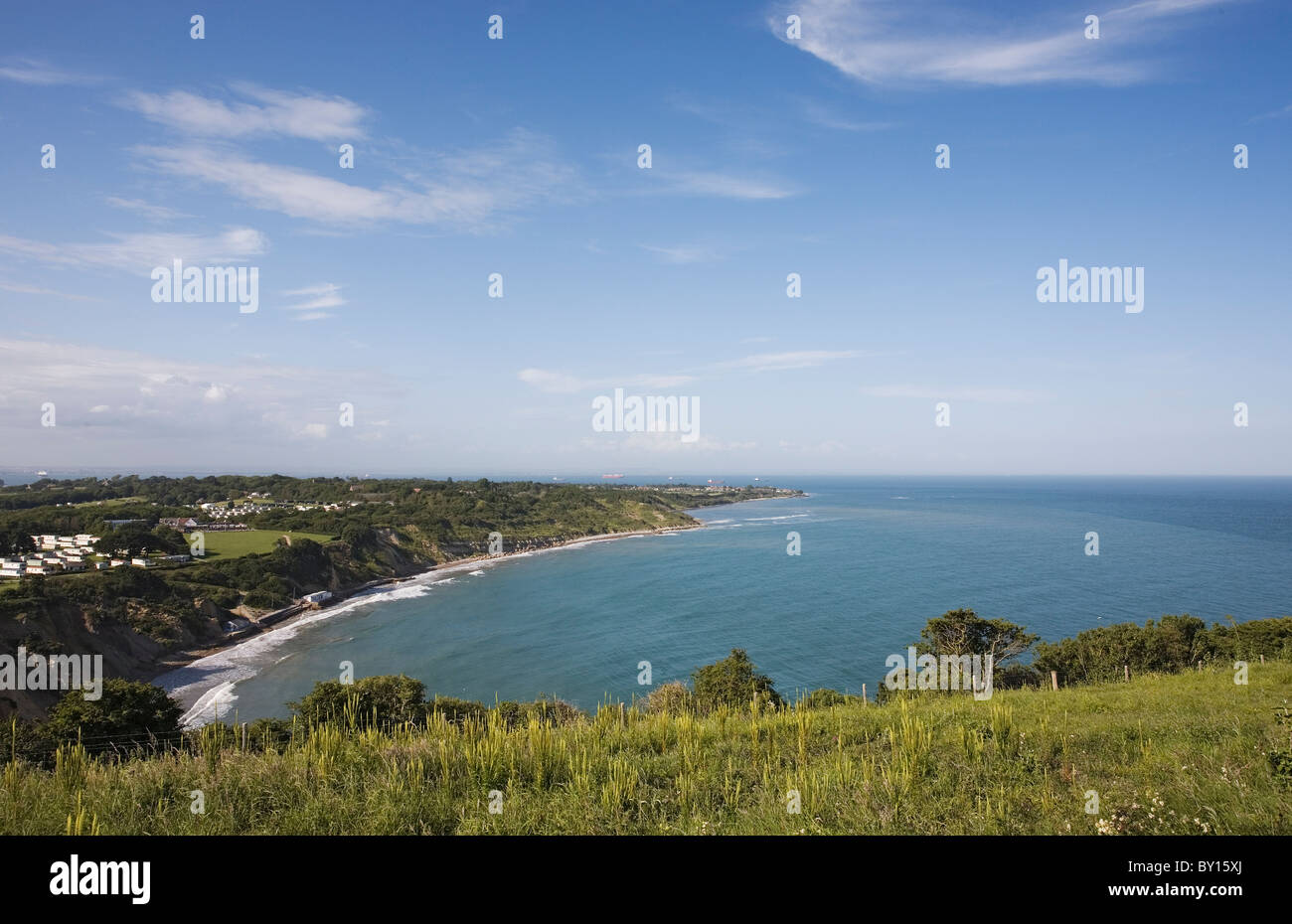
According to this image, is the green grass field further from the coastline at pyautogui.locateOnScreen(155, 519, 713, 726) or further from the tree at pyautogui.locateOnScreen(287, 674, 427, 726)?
the tree at pyautogui.locateOnScreen(287, 674, 427, 726)

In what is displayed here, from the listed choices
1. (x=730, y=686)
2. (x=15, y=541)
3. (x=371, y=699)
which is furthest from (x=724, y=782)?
(x=15, y=541)

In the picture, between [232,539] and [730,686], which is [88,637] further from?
[730,686]

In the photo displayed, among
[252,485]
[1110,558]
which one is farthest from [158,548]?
[1110,558]

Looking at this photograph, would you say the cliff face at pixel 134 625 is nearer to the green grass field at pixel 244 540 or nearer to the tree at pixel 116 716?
the green grass field at pixel 244 540

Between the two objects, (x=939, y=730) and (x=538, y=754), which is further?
(x=939, y=730)

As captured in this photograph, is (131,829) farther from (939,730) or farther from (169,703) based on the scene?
(169,703)

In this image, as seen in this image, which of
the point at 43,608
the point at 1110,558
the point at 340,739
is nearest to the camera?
the point at 340,739
